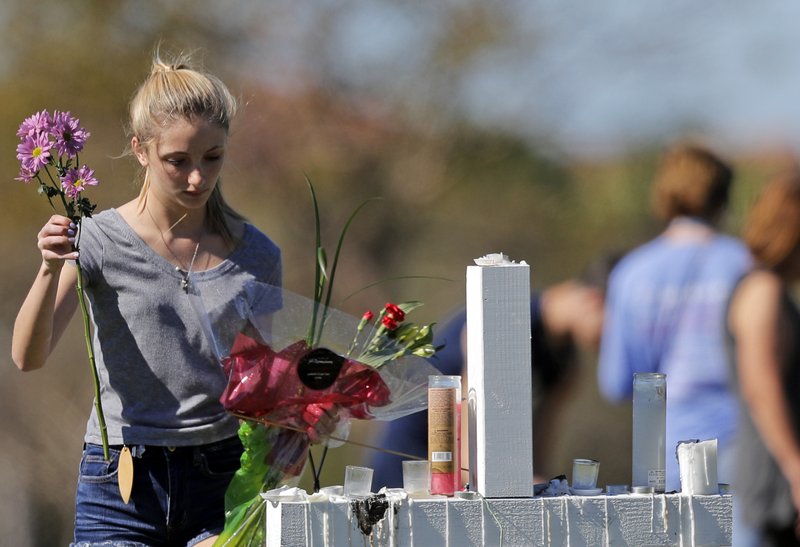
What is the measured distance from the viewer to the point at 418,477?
65.0 inches

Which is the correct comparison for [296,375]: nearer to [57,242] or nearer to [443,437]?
[443,437]

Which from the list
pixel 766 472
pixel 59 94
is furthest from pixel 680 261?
pixel 59 94

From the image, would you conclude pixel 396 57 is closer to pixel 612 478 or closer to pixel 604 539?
pixel 612 478

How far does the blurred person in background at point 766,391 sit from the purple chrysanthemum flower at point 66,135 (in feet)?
7.15

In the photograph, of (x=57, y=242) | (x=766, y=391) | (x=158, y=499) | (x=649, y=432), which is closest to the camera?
(x=649, y=432)

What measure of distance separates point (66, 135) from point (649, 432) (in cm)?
104

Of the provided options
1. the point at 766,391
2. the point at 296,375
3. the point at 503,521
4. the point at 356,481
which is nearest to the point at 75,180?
the point at 296,375

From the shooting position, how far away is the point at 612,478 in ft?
11.7

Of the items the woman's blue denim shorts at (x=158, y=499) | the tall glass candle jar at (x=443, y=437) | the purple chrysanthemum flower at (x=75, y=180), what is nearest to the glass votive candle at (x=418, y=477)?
the tall glass candle jar at (x=443, y=437)

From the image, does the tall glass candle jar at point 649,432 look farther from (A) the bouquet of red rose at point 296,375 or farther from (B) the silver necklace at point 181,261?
(B) the silver necklace at point 181,261

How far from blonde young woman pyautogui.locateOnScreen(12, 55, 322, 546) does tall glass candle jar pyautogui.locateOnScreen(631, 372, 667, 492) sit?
68 centimetres

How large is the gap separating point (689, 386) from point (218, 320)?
6.77ft

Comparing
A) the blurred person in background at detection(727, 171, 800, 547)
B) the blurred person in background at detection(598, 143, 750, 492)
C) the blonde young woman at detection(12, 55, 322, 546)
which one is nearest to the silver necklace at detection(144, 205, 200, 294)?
the blonde young woman at detection(12, 55, 322, 546)

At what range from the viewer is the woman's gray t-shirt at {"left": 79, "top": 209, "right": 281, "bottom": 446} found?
6.57 ft
